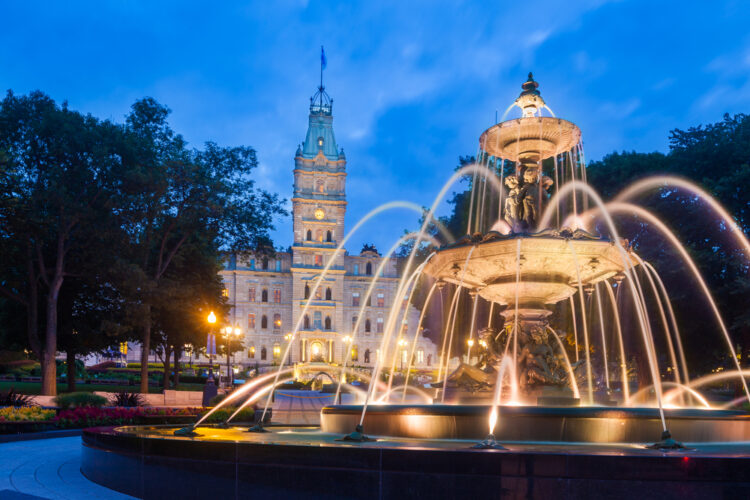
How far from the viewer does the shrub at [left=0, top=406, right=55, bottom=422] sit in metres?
15.8

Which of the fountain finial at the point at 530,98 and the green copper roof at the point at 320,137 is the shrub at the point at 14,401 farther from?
the green copper roof at the point at 320,137

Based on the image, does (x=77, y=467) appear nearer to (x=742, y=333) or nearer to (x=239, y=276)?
(x=742, y=333)

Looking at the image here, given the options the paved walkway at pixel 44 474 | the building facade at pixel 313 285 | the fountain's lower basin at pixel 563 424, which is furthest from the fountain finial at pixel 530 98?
the building facade at pixel 313 285

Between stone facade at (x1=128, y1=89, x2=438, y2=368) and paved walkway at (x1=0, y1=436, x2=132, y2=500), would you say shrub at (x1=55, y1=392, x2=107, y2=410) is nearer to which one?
paved walkway at (x1=0, y1=436, x2=132, y2=500)

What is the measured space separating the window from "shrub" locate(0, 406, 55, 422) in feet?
220

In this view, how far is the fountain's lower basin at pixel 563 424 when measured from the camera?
7.37m

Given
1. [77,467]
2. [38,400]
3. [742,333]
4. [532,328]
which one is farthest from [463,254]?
[742,333]

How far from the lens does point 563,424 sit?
739 centimetres

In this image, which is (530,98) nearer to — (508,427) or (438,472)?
(508,427)

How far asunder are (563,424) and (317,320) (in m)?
78.3

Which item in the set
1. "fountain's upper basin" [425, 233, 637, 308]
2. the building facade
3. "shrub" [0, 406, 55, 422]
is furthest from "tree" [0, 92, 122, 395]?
the building facade

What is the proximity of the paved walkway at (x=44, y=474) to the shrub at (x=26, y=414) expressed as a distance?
216 centimetres

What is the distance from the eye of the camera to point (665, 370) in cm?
3167

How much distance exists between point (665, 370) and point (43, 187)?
93.9 ft
